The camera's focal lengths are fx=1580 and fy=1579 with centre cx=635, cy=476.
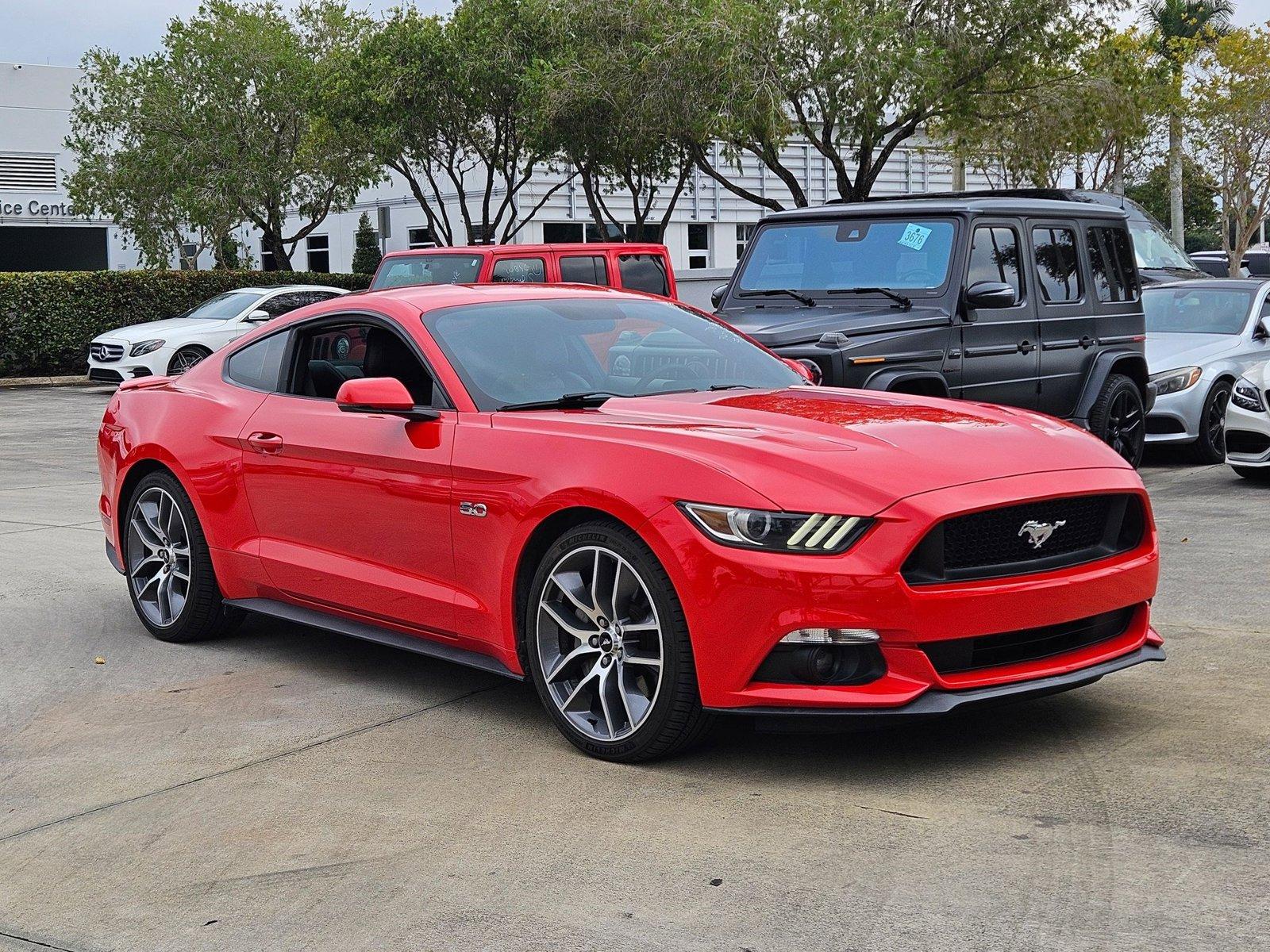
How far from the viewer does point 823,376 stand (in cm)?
905

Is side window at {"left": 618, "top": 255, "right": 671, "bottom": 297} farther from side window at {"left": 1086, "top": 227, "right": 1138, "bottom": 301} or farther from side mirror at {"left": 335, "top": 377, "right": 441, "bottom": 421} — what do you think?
side mirror at {"left": 335, "top": 377, "right": 441, "bottom": 421}

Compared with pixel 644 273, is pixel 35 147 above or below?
above

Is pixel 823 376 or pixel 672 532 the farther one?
pixel 823 376

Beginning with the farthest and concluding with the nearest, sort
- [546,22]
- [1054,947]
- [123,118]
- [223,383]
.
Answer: [123,118] < [546,22] < [223,383] < [1054,947]

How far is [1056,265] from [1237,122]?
2940 cm

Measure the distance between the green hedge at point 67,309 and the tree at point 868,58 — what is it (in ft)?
35.8

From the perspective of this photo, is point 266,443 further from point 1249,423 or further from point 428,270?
point 428,270

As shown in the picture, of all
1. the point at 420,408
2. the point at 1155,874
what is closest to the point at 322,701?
the point at 420,408

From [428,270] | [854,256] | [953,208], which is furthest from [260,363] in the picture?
[428,270]

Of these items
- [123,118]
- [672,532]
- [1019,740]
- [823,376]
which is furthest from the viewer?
[123,118]

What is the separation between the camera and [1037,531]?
4863mm

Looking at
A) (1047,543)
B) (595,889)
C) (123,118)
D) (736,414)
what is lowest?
(595,889)

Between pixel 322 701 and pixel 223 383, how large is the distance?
172 centimetres

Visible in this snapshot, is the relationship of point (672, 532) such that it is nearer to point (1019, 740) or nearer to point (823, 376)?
point (1019, 740)
